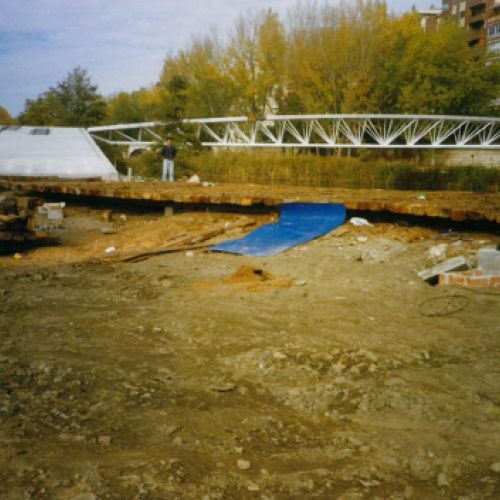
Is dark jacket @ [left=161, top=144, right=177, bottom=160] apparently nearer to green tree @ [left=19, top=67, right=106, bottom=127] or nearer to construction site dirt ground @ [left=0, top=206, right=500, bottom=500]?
construction site dirt ground @ [left=0, top=206, right=500, bottom=500]

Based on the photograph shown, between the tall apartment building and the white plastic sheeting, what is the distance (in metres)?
48.9

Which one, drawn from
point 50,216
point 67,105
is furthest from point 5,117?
point 50,216

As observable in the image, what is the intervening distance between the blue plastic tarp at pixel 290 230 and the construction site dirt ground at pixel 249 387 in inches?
69.4

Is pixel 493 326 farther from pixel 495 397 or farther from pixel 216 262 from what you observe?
pixel 216 262

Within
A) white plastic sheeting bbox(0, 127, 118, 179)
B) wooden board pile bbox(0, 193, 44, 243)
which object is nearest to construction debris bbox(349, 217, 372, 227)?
wooden board pile bbox(0, 193, 44, 243)

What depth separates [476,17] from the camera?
71.2m

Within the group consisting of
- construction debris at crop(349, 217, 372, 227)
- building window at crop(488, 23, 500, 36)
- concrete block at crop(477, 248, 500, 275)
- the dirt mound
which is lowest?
the dirt mound

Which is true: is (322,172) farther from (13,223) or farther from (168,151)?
(13,223)

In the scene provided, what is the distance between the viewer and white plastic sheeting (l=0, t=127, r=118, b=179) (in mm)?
21766

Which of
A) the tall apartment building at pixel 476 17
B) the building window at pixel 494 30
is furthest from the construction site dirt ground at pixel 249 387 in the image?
the building window at pixel 494 30

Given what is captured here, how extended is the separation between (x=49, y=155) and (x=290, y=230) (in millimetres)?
16555

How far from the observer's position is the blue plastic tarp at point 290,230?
948 centimetres

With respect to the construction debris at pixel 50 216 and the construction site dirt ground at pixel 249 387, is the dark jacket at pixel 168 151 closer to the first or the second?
the construction debris at pixel 50 216

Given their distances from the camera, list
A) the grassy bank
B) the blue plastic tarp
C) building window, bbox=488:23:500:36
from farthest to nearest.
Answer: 1. building window, bbox=488:23:500:36
2. the grassy bank
3. the blue plastic tarp
